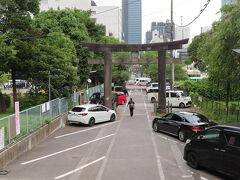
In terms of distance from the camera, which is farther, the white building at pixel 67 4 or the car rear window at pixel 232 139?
the white building at pixel 67 4

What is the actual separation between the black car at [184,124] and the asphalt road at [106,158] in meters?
0.43

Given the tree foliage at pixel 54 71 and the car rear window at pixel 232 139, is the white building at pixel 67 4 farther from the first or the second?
the car rear window at pixel 232 139

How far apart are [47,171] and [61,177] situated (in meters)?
1.02

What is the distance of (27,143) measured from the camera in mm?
17406

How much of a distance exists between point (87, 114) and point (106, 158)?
10.3m

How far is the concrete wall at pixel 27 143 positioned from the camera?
14.4 metres

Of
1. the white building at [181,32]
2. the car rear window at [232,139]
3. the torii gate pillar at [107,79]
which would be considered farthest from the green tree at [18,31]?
the white building at [181,32]

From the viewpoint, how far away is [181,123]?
20.2 meters

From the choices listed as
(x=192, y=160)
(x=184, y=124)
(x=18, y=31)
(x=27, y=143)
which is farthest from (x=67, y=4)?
(x=192, y=160)

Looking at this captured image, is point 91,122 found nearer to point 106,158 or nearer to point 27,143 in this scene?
point 27,143

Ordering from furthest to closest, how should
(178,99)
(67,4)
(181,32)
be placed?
1. (181,32)
2. (67,4)
3. (178,99)

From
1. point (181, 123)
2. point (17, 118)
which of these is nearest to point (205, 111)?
point (181, 123)

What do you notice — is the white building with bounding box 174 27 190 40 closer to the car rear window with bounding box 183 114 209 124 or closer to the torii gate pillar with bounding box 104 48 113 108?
the torii gate pillar with bounding box 104 48 113 108

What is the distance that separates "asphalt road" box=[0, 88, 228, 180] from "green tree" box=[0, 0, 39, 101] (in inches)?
226
